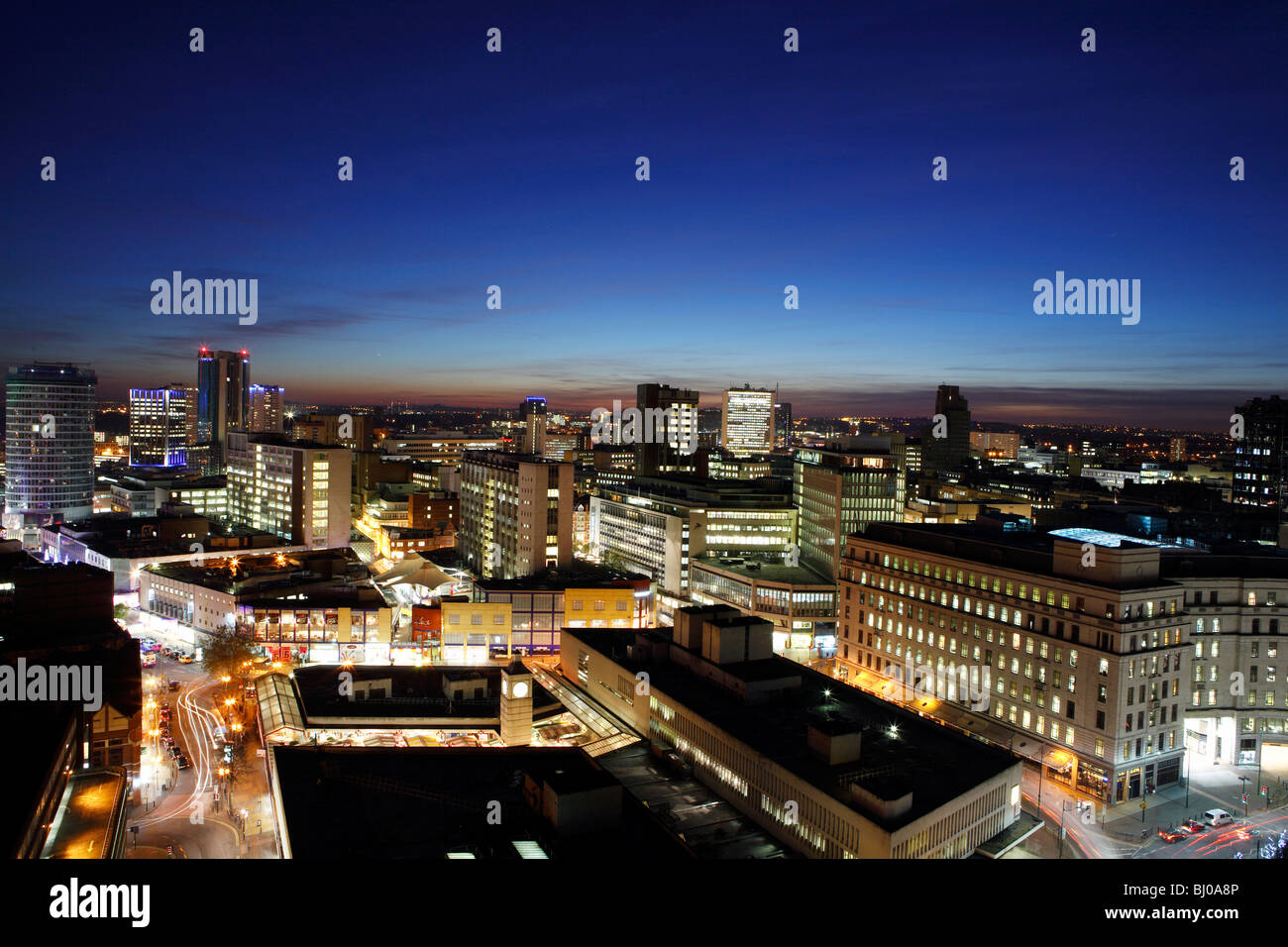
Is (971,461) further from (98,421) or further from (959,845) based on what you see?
(98,421)

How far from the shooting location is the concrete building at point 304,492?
58938mm

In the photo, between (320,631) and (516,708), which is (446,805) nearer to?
(516,708)

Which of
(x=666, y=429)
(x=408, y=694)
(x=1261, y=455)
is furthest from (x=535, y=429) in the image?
(x=408, y=694)

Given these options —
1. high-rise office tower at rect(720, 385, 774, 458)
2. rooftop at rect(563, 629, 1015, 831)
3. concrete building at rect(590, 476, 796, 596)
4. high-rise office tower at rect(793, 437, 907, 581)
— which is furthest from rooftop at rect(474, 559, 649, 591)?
high-rise office tower at rect(720, 385, 774, 458)

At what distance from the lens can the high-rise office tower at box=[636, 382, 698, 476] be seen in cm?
8929

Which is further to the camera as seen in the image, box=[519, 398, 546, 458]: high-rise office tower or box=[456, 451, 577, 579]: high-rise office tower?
box=[519, 398, 546, 458]: high-rise office tower

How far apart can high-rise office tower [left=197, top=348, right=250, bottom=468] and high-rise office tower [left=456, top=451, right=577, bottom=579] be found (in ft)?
286

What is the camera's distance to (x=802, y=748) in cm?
1931

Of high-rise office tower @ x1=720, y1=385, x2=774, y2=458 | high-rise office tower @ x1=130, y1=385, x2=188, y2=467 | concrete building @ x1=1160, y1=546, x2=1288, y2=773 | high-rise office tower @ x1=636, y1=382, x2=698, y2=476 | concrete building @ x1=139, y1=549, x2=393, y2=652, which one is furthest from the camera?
high-rise office tower @ x1=720, y1=385, x2=774, y2=458

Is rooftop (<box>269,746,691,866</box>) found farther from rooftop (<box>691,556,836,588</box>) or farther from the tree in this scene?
rooftop (<box>691,556,836,588</box>)

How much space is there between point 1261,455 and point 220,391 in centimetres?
12722

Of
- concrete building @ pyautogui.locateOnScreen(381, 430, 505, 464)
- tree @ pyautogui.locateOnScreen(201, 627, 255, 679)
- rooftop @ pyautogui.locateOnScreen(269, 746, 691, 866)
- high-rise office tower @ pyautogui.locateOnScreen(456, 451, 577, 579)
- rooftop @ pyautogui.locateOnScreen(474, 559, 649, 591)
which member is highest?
concrete building @ pyautogui.locateOnScreen(381, 430, 505, 464)

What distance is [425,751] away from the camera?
815 inches

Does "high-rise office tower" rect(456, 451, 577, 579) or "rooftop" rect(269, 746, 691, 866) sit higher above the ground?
"high-rise office tower" rect(456, 451, 577, 579)
